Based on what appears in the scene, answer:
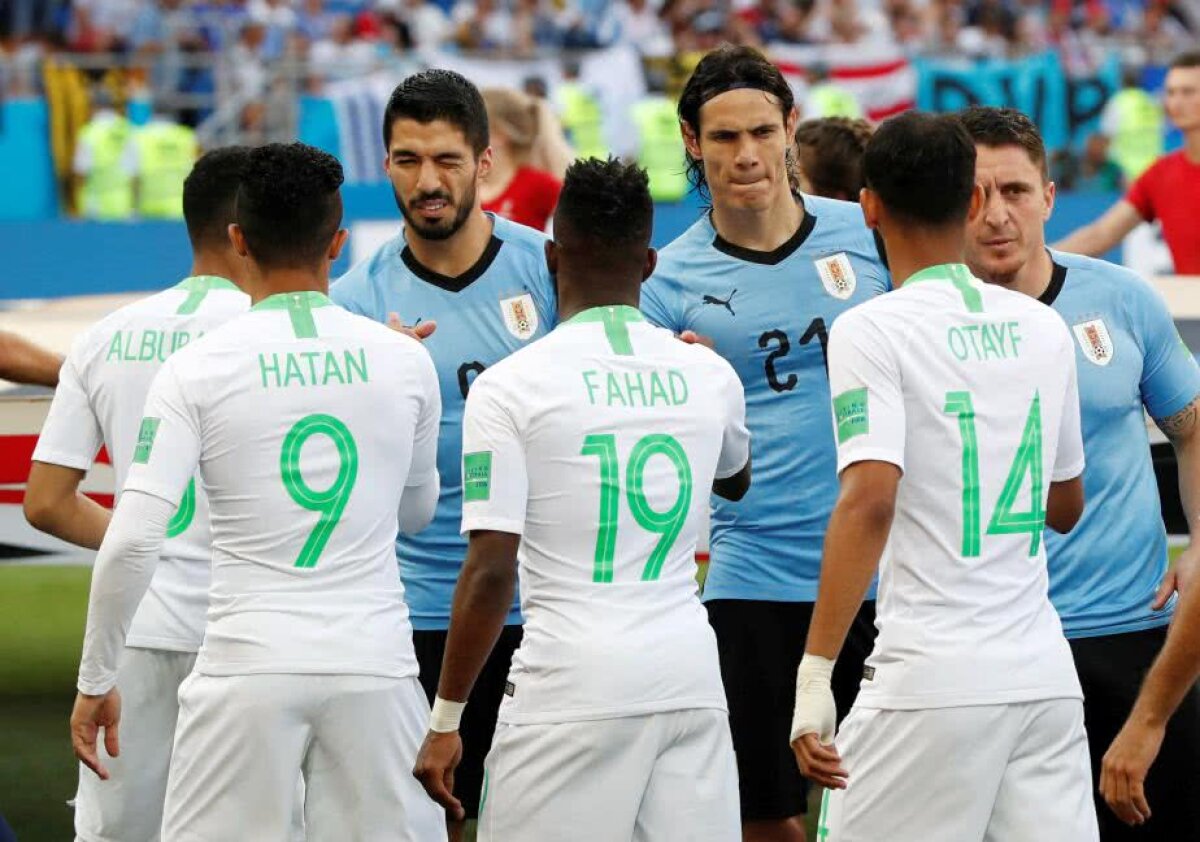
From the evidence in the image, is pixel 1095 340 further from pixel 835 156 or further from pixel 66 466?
pixel 66 466

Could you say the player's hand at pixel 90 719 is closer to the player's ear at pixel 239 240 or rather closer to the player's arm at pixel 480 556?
the player's arm at pixel 480 556

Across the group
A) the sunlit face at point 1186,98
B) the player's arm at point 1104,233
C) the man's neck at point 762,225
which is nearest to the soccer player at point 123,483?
the man's neck at point 762,225

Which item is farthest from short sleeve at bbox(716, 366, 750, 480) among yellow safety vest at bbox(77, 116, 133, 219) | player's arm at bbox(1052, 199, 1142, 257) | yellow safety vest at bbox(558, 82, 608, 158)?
yellow safety vest at bbox(77, 116, 133, 219)

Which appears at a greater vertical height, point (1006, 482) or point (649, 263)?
point (649, 263)

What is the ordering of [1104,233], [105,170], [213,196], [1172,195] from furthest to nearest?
[105,170], [1172,195], [1104,233], [213,196]

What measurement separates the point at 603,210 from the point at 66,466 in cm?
142

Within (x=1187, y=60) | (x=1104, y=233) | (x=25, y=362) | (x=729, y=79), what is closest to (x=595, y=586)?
(x=729, y=79)

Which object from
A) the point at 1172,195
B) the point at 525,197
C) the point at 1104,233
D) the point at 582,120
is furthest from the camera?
the point at 582,120

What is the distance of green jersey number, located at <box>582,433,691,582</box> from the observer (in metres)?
3.59

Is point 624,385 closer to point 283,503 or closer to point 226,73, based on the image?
point 283,503

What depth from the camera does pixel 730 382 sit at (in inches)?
150

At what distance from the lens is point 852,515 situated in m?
3.51

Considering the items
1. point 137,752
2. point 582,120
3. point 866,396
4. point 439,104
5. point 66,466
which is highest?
point 582,120

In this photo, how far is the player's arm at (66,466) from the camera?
14.4 ft
